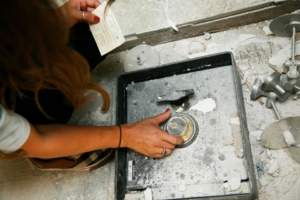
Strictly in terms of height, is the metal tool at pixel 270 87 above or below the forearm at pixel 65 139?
Answer: above

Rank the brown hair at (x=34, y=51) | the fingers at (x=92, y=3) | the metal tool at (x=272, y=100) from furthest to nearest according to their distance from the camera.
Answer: the fingers at (x=92, y=3), the metal tool at (x=272, y=100), the brown hair at (x=34, y=51)

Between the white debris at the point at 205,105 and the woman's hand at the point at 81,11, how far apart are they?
461mm

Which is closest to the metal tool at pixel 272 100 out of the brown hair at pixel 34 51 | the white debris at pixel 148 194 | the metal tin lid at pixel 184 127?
the metal tin lid at pixel 184 127

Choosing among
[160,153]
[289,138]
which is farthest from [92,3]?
[289,138]

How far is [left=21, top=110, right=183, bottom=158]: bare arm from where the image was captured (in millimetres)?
834

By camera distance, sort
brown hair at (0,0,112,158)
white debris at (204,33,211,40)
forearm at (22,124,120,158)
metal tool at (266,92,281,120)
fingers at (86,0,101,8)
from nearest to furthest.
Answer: brown hair at (0,0,112,158)
forearm at (22,124,120,158)
metal tool at (266,92,281,120)
fingers at (86,0,101,8)
white debris at (204,33,211,40)

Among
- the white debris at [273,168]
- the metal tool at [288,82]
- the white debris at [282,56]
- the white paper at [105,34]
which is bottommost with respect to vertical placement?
the white debris at [273,168]

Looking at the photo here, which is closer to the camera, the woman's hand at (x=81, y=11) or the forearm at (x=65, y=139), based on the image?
the forearm at (x=65, y=139)

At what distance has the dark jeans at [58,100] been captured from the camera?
2.95 ft

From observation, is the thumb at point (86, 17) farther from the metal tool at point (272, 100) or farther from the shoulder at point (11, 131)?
the metal tool at point (272, 100)

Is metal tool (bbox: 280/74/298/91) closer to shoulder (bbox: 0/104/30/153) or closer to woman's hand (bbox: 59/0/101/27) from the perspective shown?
woman's hand (bbox: 59/0/101/27)

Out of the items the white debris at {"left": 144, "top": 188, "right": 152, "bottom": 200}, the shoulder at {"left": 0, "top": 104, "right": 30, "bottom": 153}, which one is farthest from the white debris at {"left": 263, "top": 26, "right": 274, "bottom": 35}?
the shoulder at {"left": 0, "top": 104, "right": 30, "bottom": 153}

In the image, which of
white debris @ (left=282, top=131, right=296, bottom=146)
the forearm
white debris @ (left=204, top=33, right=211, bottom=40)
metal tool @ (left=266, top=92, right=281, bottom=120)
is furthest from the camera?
white debris @ (left=204, top=33, right=211, bottom=40)

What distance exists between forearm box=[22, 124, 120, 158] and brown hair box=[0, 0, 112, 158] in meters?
0.06
